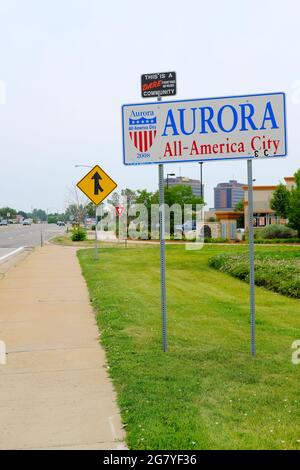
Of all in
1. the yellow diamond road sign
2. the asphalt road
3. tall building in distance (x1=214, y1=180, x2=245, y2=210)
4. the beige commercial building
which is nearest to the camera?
the yellow diamond road sign

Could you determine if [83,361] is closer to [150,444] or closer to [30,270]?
[150,444]

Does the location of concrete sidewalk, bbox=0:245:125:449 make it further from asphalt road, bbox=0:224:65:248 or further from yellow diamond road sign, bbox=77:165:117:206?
asphalt road, bbox=0:224:65:248

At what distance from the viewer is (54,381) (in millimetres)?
5703

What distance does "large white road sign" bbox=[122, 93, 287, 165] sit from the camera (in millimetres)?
6445

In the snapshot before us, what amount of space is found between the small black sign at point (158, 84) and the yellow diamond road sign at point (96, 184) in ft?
42.4

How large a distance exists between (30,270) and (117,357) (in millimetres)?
11906

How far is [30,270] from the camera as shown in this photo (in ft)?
58.5

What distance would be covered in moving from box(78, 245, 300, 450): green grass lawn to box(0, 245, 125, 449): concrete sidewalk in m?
0.21

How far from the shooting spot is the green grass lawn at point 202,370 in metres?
4.16

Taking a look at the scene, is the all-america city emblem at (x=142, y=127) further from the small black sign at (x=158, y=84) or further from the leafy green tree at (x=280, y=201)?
the leafy green tree at (x=280, y=201)

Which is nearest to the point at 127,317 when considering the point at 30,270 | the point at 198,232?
the point at 30,270

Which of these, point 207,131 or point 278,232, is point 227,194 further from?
point 207,131

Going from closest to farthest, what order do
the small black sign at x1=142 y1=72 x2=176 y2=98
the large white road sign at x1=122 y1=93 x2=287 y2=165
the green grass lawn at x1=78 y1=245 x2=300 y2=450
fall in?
1. the green grass lawn at x1=78 y1=245 x2=300 y2=450
2. the large white road sign at x1=122 y1=93 x2=287 y2=165
3. the small black sign at x1=142 y1=72 x2=176 y2=98

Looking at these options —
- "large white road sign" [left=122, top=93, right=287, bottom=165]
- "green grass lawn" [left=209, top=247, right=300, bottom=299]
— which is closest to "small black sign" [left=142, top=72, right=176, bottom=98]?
"large white road sign" [left=122, top=93, right=287, bottom=165]
